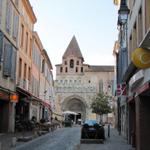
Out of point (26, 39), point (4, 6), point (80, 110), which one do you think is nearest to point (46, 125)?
point (26, 39)

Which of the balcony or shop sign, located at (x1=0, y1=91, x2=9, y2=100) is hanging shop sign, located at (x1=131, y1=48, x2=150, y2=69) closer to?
shop sign, located at (x1=0, y1=91, x2=9, y2=100)

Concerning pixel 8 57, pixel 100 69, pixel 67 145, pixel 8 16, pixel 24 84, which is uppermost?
pixel 100 69

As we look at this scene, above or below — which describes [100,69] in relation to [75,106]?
above

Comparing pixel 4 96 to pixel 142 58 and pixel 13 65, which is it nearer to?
pixel 13 65

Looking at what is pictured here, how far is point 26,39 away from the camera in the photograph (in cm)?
3384

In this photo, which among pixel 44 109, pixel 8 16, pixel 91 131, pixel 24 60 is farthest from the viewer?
pixel 44 109

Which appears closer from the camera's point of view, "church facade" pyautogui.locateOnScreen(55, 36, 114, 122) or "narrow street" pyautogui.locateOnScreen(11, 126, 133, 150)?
"narrow street" pyautogui.locateOnScreen(11, 126, 133, 150)

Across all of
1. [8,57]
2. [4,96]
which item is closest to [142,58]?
[4,96]

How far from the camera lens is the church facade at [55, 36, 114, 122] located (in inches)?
3435

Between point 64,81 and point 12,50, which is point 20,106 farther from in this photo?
point 64,81

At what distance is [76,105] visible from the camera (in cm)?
8888

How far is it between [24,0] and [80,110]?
59.4 metres

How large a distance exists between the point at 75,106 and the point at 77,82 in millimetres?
6265

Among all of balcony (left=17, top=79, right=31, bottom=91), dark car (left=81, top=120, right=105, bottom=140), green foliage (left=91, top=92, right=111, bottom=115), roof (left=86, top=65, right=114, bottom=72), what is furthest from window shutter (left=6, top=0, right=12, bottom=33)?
roof (left=86, top=65, right=114, bottom=72)
